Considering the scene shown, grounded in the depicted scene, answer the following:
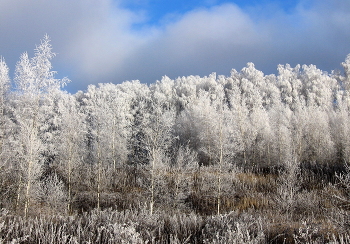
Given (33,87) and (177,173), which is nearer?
(33,87)

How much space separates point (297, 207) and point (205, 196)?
7.58 meters

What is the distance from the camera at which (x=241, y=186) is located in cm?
2402

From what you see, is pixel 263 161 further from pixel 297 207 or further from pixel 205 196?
pixel 297 207

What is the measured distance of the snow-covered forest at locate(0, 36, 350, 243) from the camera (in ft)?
19.9

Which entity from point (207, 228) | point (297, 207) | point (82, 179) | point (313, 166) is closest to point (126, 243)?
point (207, 228)

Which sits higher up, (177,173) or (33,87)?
(33,87)

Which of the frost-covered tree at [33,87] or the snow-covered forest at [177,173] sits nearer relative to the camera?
the snow-covered forest at [177,173]

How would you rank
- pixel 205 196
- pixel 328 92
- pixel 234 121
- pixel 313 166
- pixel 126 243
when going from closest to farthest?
pixel 126 243
pixel 205 196
pixel 313 166
pixel 234 121
pixel 328 92

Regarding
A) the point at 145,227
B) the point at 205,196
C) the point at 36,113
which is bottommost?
the point at 205,196

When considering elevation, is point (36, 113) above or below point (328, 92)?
below

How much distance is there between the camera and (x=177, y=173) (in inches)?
994

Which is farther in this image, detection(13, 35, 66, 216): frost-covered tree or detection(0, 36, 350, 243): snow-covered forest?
detection(13, 35, 66, 216): frost-covered tree

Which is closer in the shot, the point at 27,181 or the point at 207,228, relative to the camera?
the point at 207,228

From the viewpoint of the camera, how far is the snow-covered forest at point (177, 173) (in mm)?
6066
